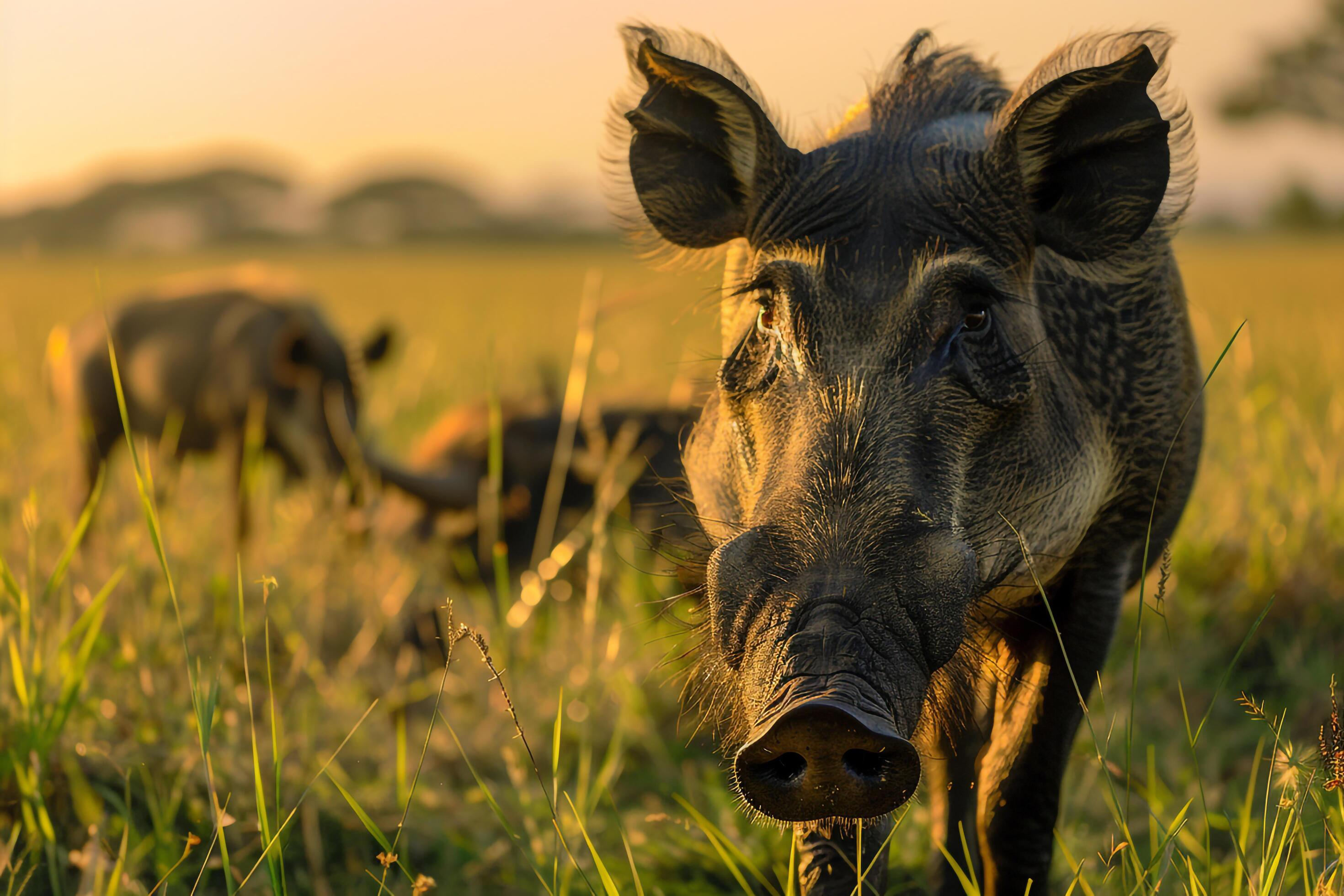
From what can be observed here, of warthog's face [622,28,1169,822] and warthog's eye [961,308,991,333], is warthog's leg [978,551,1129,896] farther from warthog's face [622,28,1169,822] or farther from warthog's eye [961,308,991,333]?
warthog's eye [961,308,991,333]

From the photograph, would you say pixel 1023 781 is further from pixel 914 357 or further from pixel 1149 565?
pixel 914 357

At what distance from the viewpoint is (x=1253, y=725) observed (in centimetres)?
380

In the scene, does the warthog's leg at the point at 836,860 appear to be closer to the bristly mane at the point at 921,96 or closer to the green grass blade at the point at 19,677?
the bristly mane at the point at 921,96

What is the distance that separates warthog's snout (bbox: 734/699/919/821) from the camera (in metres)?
1.54

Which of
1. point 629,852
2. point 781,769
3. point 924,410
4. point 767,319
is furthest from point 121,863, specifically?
point 924,410

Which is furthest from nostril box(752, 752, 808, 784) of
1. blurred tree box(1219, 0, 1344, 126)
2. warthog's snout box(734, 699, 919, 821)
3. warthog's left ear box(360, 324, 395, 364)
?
blurred tree box(1219, 0, 1344, 126)

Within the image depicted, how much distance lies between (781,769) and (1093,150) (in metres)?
1.28

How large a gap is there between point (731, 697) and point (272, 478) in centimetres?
568

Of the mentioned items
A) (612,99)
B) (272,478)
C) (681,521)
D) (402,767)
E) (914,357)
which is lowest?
(272,478)

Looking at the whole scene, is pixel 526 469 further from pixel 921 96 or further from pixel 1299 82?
pixel 1299 82

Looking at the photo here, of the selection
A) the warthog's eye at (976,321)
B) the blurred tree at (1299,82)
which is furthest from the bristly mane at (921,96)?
the blurred tree at (1299,82)

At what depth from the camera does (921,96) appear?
8.48 feet

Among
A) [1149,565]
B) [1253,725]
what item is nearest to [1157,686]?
[1253,725]

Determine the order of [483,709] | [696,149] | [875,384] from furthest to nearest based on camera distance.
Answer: [483,709] → [696,149] → [875,384]
